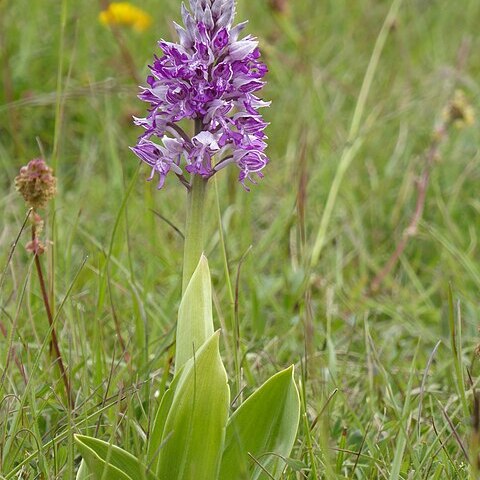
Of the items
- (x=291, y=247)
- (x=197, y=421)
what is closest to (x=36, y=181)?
(x=197, y=421)

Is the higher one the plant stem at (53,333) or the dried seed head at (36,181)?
the dried seed head at (36,181)

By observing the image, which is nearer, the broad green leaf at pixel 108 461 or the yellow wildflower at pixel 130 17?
the broad green leaf at pixel 108 461

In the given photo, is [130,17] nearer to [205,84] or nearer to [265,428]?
[205,84]

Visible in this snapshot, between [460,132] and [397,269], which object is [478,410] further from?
[460,132]

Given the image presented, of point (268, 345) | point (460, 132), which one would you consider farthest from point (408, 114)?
point (268, 345)

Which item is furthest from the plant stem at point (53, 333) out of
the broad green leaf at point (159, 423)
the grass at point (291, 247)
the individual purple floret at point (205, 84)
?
the individual purple floret at point (205, 84)

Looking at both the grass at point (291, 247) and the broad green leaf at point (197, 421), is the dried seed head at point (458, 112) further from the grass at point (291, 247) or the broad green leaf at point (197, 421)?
the broad green leaf at point (197, 421)
